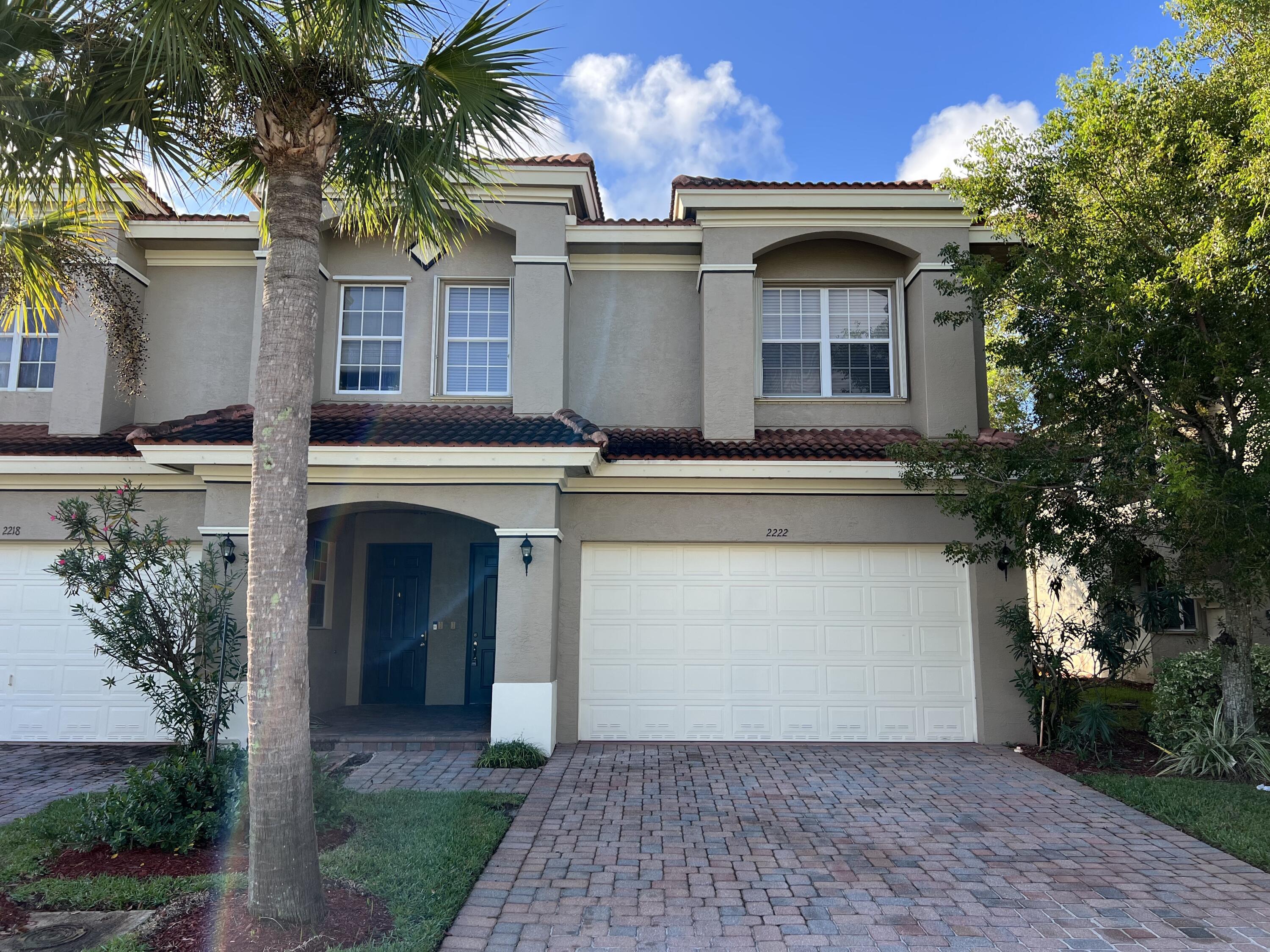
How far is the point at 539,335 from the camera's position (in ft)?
37.5

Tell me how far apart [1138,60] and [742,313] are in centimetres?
510

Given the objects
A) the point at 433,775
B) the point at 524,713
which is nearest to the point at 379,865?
the point at 433,775

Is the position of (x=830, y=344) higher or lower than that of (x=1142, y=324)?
higher

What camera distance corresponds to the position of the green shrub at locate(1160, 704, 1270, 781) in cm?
868

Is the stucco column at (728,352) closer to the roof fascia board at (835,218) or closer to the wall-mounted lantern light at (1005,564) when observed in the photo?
the roof fascia board at (835,218)

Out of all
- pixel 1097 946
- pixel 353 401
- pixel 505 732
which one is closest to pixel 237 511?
pixel 353 401

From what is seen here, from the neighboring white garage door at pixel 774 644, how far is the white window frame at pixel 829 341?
224cm

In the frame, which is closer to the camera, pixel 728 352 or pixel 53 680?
pixel 53 680

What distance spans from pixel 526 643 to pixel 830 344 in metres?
5.98

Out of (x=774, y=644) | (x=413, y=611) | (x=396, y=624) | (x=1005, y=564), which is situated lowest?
(x=774, y=644)

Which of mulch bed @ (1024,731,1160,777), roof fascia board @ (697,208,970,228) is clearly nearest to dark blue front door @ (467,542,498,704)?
roof fascia board @ (697,208,970,228)

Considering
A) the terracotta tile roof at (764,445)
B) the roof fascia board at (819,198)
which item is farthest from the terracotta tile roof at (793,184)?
the terracotta tile roof at (764,445)

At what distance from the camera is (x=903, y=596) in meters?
11.1

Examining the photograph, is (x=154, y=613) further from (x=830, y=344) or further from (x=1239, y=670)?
(x=1239, y=670)
